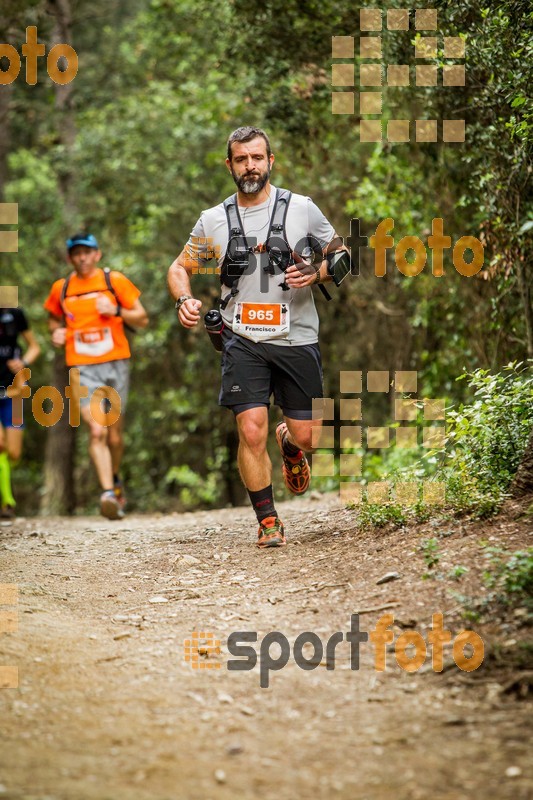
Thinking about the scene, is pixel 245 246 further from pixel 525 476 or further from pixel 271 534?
pixel 525 476

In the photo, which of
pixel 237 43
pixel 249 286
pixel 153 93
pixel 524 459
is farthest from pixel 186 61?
pixel 524 459

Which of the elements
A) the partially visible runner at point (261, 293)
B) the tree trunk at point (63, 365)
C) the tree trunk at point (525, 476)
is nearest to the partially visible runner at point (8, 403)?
the partially visible runner at point (261, 293)

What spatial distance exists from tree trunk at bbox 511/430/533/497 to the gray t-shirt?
1.66 m

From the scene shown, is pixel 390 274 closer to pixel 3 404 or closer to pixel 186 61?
pixel 3 404

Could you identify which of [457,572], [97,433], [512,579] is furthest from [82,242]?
[512,579]

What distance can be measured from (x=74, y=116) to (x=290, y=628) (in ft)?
42.4

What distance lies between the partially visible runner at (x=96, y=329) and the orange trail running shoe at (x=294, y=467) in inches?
112

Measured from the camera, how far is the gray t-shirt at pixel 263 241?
6.00 metres

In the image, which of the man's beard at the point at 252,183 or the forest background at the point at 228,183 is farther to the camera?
the forest background at the point at 228,183

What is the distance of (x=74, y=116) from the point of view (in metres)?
15.5

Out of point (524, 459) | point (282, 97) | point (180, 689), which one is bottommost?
point (180, 689)

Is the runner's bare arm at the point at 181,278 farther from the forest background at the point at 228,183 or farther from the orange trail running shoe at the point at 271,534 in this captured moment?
the forest background at the point at 228,183

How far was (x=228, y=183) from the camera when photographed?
524 inches

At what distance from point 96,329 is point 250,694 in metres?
5.96
